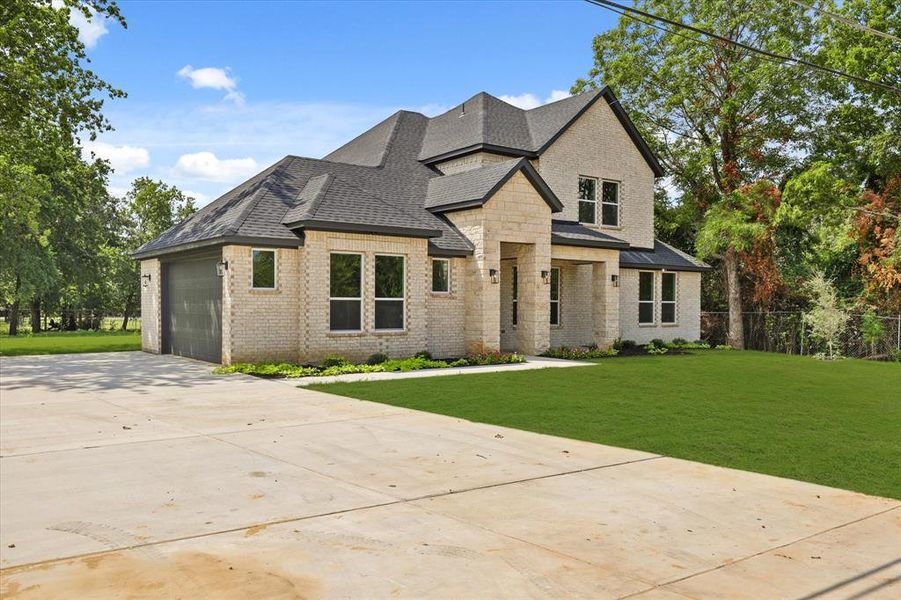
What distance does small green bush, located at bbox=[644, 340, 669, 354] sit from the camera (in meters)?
27.1

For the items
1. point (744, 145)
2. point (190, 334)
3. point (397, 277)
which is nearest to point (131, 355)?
point (190, 334)

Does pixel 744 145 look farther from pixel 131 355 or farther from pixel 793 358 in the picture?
pixel 131 355

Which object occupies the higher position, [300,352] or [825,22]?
[825,22]

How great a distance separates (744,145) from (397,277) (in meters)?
19.3

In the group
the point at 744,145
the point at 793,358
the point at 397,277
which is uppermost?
the point at 744,145

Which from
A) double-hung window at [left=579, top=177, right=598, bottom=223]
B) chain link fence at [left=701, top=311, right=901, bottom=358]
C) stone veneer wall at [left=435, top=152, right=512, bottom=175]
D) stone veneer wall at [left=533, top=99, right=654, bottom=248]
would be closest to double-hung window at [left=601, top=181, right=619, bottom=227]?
stone veneer wall at [left=533, top=99, right=654, bottom=248]

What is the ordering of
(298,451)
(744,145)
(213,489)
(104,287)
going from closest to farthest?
1. (213,489)
2. (298,451)
3. (744,145)
4. (104,287)

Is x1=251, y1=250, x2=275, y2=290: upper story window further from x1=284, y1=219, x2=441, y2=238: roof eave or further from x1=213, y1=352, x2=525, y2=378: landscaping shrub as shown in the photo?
x1=213, y1=352, x2=525, y2=378: landscaping shrub

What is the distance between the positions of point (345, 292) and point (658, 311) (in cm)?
1458

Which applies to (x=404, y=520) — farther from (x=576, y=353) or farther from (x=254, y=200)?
(x=576, y=353)

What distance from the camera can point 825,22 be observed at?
29.5 metres

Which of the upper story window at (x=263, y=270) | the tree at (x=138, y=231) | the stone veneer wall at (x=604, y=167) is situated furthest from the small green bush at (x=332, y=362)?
the tree at (x=138, y=231)

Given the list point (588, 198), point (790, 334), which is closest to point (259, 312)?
point (588, 198)

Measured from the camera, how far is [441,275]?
2247 centimetres
